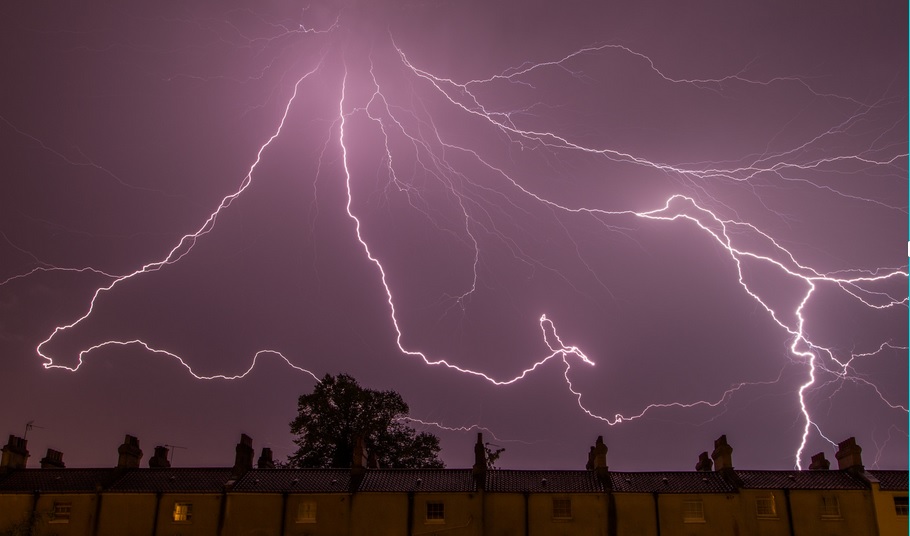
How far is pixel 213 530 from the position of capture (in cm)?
3319

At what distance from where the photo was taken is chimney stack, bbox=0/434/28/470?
1435 inches

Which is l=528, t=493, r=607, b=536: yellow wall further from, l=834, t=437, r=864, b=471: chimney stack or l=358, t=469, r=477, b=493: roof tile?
l=834, t=437, r=864, b=471: chimney stack

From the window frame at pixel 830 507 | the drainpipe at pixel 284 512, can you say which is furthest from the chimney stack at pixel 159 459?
the window frame at pixel 830 507

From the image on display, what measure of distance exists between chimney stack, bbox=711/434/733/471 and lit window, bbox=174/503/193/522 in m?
21.0

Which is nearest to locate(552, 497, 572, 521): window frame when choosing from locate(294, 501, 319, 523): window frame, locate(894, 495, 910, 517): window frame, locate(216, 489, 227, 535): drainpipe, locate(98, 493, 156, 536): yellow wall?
locate(294, 501, 319, 523): window frame

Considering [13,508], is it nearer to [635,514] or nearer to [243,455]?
[243,455]

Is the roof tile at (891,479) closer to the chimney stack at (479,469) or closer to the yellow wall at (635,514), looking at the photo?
the yellow wall at (635,514)

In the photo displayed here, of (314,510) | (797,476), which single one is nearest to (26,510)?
(314,510)

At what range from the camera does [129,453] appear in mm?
36719

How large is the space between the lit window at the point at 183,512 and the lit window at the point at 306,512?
4243mm

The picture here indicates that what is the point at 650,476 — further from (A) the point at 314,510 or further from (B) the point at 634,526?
(A) the point at 314,510

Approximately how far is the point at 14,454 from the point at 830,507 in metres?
33.1

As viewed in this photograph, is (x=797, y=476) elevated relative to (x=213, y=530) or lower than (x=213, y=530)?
elevated

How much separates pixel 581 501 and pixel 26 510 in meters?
21.7
